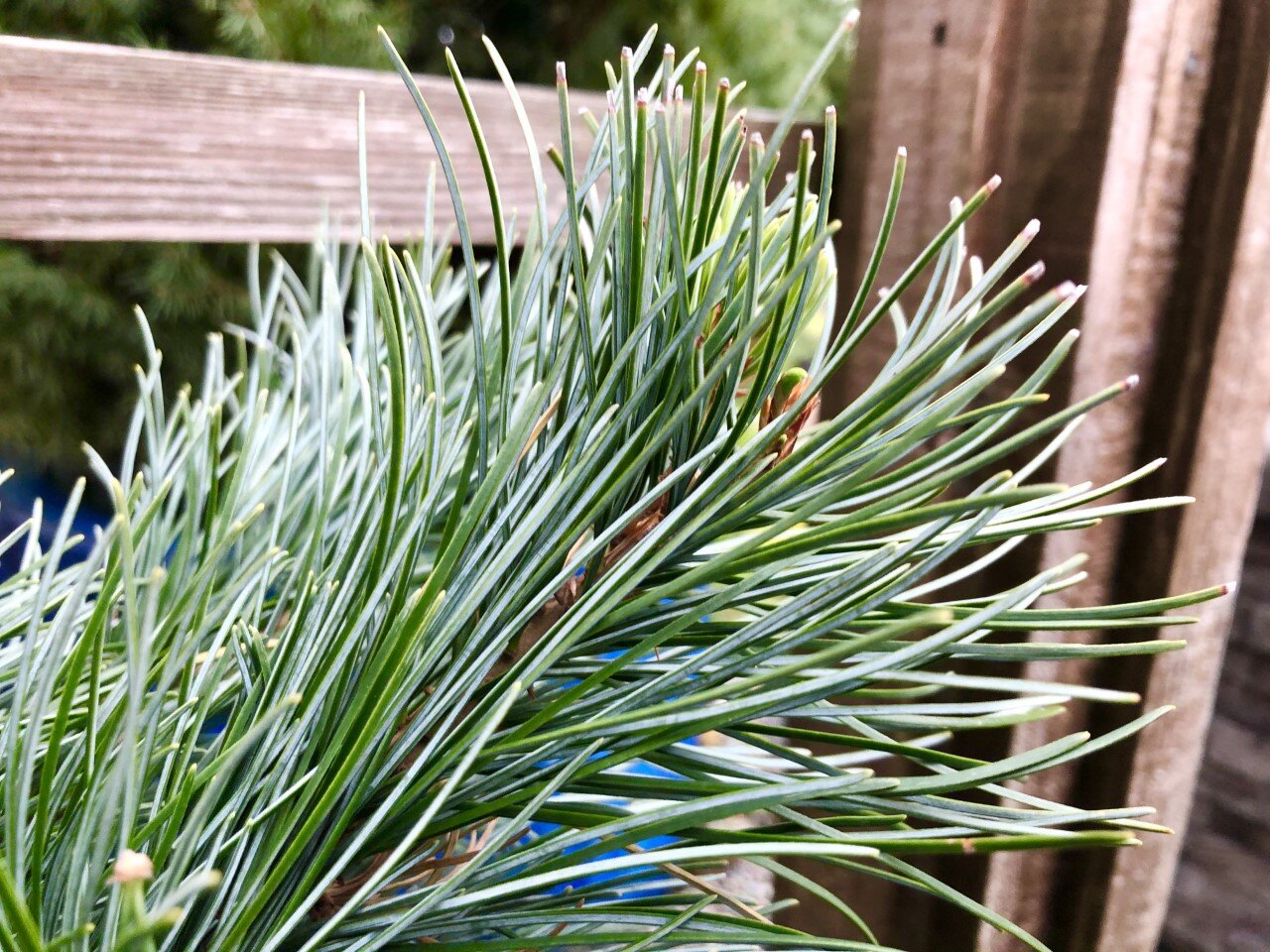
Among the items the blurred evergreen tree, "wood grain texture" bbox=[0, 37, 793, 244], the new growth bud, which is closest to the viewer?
the new growth bud

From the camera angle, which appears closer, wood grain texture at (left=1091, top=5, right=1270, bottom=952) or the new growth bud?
the new growth bud

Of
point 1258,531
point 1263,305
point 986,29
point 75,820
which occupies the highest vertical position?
point 986,29

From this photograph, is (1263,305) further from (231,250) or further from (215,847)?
(231,250)

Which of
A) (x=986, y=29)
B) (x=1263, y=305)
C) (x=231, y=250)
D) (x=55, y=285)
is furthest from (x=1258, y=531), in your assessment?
(x=55, y=285)

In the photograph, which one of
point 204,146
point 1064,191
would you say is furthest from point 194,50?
point 1064,191

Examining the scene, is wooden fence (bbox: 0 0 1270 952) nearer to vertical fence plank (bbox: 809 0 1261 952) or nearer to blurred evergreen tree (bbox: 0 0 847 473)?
vertical fence plank (bbox: 809 0 1261 952)

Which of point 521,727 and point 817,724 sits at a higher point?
point 521,727

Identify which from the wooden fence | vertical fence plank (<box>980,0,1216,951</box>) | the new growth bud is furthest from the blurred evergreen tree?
the new growth bud

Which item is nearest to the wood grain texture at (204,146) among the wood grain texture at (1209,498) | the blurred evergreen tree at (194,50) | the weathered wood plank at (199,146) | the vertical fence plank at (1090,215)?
the weathered wood plank at (199,146)

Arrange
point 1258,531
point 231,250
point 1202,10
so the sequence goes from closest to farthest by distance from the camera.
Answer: point 1202,10, point 1258,531, point 231,250
